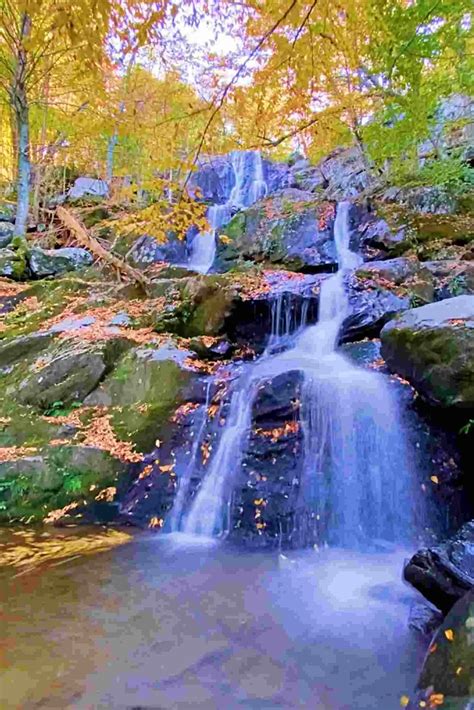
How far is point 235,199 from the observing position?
55.4ft

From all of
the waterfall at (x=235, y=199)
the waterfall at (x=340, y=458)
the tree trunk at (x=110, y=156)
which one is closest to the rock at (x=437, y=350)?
the waterfall at (x=340, y=458)

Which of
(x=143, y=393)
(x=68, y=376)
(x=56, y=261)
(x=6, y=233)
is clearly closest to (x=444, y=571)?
(x=143, y=393)

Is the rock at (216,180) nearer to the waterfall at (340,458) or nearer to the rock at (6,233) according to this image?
the rock at (6,233)

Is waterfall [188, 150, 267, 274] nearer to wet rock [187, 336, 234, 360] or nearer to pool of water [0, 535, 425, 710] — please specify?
wet rock [187, 336, 234, 360]

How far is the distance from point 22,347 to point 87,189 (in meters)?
11.9

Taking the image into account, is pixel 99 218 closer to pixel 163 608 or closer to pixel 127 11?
pixel 127 11

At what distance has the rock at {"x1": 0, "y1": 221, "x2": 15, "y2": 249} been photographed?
12599 mm

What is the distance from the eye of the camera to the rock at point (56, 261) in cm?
1100

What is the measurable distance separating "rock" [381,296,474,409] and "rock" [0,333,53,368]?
529cm

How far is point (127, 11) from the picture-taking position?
3.03 m

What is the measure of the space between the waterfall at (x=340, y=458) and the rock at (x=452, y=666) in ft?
6.78

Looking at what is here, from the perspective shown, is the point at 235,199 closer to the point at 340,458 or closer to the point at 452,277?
the point at 452,277

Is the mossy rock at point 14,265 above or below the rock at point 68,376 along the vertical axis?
above

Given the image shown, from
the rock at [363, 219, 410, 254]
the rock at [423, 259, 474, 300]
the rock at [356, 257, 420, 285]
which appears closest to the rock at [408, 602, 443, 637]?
the rock at [423, 259, 474, 300]
